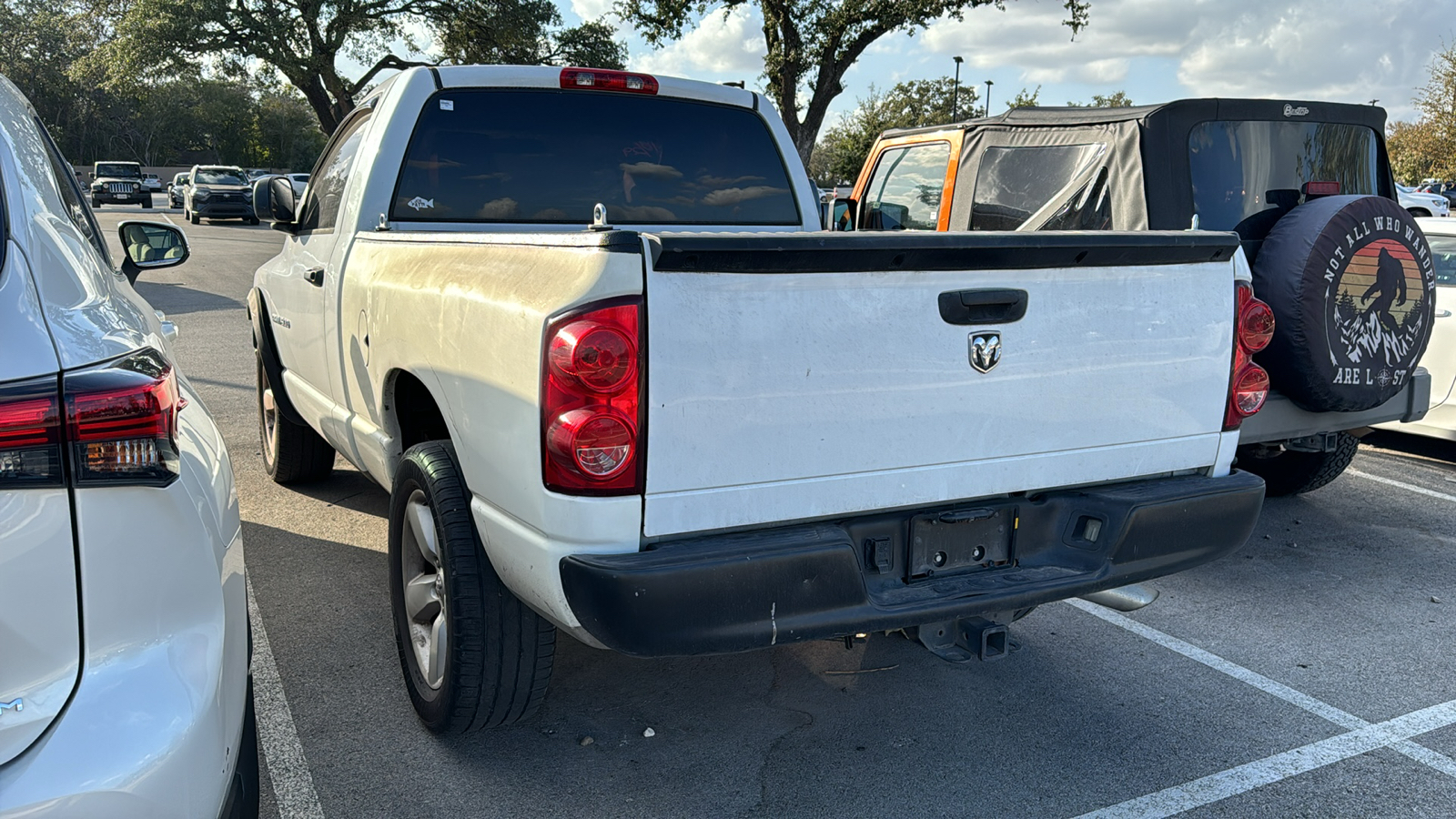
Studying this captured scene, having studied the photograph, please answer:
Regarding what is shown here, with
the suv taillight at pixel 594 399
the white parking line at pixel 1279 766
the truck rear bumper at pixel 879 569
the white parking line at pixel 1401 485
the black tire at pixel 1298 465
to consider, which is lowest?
the white parking line at pixel 1279 766

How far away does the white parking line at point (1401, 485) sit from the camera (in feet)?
20.9

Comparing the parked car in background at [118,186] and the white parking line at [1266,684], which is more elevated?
the parked car in background at [118,186]

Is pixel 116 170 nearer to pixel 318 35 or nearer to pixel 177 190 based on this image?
pixel 177 190

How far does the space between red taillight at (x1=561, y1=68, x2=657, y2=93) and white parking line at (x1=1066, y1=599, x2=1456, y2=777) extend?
2824mm

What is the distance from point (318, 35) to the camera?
3272cm

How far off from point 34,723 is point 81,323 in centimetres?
66

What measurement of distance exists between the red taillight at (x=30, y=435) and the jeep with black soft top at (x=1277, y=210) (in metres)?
4.62

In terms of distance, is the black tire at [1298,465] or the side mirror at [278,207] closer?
the side mirror at [278,207]

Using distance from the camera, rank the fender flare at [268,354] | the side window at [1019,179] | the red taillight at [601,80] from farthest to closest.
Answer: the side window at [1019,179] < the fender flare at [268,354] < the red taillight at [601,80]

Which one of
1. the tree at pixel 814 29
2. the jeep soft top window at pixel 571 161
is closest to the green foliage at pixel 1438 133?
the tree at pixel 814 29

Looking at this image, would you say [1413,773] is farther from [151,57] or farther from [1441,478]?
[151,57]

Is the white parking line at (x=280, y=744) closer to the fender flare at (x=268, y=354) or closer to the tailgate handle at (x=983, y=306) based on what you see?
the fender flare at (x=268, y=354)

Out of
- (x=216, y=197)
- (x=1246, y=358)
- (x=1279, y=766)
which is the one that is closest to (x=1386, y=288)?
(x=1246, y=358)

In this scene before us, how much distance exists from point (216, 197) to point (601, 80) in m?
35.1
